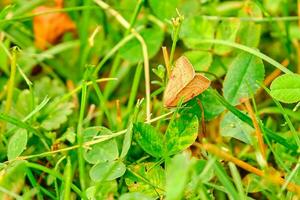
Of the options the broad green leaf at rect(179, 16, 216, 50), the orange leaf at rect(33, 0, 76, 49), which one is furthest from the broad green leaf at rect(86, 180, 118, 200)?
the orange leaf at rect(33, 0, 76, 49)

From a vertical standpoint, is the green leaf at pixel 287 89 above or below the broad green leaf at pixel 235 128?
above

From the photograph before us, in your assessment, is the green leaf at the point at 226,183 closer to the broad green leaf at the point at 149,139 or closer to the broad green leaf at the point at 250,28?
the broad green leaf at the point at 149,139

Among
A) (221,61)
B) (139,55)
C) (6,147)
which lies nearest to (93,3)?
(139,55)

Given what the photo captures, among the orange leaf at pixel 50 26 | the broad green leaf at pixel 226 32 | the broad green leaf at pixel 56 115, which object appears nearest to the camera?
the broad green leaf at pixel 56 115

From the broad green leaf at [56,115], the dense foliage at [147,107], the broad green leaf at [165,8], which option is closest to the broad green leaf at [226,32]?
the dense foliage at [147,107]

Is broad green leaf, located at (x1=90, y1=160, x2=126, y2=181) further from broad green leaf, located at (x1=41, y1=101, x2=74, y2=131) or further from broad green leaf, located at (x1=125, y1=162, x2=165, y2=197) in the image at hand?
broad green leaf, located at (x1=41, y1=101, x2=74, y2=131)

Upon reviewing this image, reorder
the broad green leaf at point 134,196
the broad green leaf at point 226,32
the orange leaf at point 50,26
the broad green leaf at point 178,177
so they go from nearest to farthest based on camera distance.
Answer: the broad green leaf at point 178,177 → the broad green leaf at point 134,196 → the broad green leaf at point 226,32 → the orange leaf at point 50,26

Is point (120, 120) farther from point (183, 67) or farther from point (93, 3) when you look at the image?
point (93, 3)
